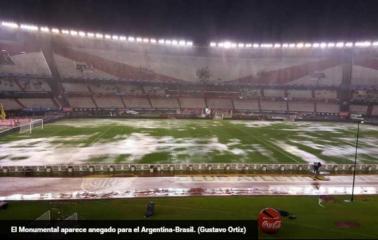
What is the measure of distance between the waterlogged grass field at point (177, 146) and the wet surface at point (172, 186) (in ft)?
23.1

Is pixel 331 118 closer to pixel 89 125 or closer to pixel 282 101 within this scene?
pixel 282 101

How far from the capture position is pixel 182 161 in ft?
124

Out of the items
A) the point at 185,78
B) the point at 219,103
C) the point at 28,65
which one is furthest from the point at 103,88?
the point at 219,103

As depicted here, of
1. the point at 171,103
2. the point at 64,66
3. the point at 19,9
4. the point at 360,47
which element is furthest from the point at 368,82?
the point at 19,9

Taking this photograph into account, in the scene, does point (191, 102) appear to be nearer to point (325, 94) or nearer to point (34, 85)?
point (325, 94)

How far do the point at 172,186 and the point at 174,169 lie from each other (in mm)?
4922

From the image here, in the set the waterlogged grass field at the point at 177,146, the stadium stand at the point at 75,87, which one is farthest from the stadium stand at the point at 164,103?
the waterlogged grass field at the point at 177,146

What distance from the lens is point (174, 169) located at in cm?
3341

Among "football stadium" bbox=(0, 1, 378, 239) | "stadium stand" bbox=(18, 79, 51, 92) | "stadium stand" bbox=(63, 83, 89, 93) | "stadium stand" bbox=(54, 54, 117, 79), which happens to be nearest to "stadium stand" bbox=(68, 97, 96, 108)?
"football stadium" bbox=(0, 1, 378, 239)

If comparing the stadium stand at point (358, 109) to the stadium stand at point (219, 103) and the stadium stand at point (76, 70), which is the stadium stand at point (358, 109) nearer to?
the stadium stand at point (219, 103)

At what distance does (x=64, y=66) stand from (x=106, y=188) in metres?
80.0

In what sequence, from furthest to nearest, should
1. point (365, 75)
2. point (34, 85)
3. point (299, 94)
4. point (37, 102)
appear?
point (299, 94)
point (365, 75)
point (34, 85)
point (37, 102)

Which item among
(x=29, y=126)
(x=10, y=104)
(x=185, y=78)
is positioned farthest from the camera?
(x=185, y=78)

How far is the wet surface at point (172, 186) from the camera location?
25.9 metres
